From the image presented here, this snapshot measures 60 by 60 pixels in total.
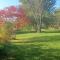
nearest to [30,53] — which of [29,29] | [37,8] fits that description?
[29,29]

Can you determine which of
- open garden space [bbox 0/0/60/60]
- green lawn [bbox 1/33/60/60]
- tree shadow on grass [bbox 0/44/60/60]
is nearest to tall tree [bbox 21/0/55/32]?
open garden space [bbox 0/0/60/60]

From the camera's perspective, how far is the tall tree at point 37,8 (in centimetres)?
614

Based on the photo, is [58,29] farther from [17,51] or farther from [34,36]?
[17,51]

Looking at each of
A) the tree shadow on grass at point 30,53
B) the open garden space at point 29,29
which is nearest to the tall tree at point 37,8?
the open garden space at point 29,29

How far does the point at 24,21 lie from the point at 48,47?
937 mm

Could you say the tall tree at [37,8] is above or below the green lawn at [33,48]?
above

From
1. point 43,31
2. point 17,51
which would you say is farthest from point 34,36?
point 17,51

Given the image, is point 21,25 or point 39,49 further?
point 21,25

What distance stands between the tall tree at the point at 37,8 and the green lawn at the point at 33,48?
48cm

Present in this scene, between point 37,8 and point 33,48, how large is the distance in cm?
173

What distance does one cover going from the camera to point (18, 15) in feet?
17.6

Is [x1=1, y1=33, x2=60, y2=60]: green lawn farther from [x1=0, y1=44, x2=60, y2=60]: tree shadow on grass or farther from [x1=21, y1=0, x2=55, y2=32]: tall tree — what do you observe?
[x1=21, y1=0, x2=55, y2=32]: tall tree

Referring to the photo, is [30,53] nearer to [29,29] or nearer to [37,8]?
[29,29]

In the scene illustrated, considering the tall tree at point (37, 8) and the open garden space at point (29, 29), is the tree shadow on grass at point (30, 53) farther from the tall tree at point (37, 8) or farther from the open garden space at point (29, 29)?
the tall tree at point (37, 8)
